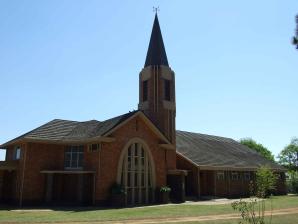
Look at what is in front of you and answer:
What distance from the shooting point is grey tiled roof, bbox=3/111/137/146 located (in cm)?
2819

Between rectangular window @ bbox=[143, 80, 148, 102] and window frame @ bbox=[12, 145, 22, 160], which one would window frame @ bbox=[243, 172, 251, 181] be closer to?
rectangular window @ bbox=[143, 80, 148, 102]

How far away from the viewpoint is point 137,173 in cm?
2930

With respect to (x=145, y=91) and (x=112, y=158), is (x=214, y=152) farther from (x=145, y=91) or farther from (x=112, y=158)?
(x=112, y=158)

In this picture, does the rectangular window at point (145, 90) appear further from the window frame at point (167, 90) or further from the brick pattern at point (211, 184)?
the brick pattern at point (211, 184)

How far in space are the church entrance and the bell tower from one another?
440cm

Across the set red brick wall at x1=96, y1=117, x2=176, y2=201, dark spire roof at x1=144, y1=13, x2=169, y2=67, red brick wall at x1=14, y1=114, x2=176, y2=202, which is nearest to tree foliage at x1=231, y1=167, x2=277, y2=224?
red brick wall at x1=96, y1=117, x2=176, y2=201

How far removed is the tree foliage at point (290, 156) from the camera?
78.6m

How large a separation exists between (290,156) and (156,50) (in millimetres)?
56108

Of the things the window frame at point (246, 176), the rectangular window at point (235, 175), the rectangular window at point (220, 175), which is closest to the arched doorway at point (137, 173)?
the rectangular window at point (220, 175)

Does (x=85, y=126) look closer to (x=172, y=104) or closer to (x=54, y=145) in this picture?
(x=54, y=145)

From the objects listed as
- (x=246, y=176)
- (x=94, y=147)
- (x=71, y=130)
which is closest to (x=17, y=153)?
(x=71, y=130)

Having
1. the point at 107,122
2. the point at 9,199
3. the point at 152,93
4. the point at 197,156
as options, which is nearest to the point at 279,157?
the point at 197,156

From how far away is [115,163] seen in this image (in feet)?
91.4

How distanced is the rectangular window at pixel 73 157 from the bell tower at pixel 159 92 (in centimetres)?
826
